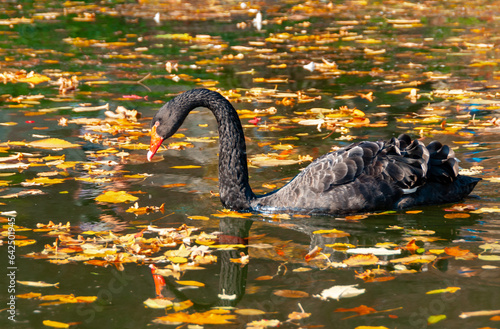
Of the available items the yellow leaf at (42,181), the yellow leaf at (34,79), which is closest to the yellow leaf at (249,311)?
the yellow leaf at (42,181)

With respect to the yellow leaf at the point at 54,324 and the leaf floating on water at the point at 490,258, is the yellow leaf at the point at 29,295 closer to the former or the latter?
the yellow leaf at the point at 54,324

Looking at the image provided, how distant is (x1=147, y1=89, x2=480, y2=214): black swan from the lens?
5453mm

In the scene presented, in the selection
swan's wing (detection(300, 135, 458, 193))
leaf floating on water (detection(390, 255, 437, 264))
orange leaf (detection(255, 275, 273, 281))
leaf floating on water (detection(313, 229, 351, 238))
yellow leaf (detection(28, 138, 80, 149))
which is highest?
swan's wing (detection(300, 135, 458, 193))

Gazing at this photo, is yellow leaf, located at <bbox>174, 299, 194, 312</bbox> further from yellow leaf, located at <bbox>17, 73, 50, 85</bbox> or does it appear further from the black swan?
yellow leaf, located at <bbox>17, 73, 50, 85</bbox>

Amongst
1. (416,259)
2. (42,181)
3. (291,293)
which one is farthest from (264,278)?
(42,181)

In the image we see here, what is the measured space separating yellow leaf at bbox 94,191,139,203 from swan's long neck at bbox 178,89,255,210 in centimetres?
73

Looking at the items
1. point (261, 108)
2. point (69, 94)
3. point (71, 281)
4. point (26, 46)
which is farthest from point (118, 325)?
point (26, 46)

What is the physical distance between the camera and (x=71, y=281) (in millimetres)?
4277

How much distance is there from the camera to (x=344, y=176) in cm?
544

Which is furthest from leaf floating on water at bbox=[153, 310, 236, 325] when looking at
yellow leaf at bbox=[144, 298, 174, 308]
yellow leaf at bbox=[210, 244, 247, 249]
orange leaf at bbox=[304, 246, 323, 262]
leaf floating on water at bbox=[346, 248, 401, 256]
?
leaf floating on water at bbox=[346, 248, 401, 256]

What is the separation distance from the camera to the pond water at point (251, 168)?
4000mm

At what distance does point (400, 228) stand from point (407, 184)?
1.60 ft

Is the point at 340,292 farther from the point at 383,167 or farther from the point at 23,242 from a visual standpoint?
the point at 23,242

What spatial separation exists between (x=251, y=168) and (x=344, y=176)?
141cm
